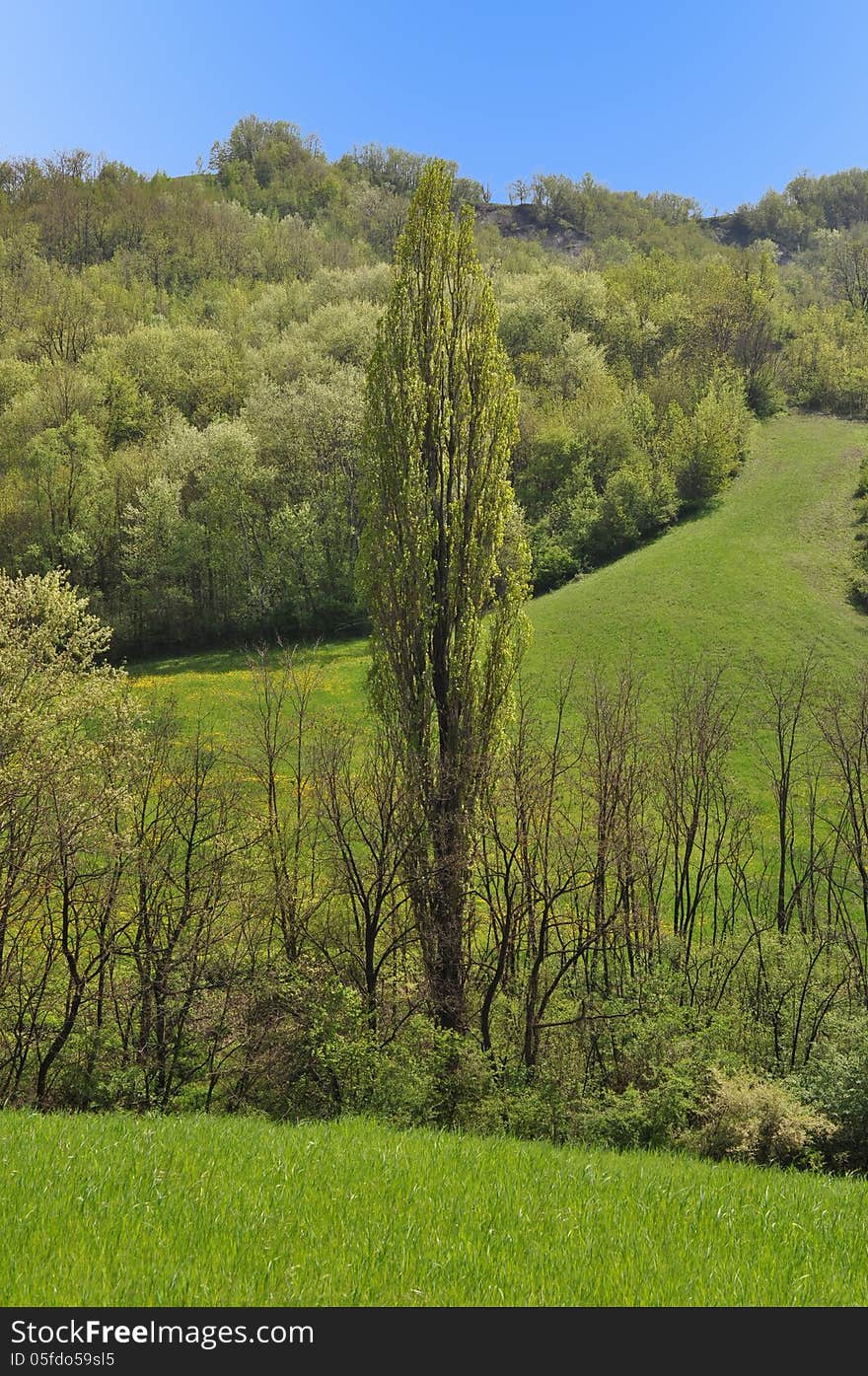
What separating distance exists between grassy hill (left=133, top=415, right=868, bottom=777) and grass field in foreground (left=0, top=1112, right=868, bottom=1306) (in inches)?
1199

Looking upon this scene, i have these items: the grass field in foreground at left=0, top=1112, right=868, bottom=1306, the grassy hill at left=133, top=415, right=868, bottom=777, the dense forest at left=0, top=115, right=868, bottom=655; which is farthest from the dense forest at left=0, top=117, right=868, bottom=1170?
the dense forest at left=0, top=115, right=868, bottom=655

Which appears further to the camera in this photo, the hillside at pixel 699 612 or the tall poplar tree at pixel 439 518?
the hillside at pixel 699 612

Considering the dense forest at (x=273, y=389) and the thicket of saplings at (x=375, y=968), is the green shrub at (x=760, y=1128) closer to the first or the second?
the thicket of saplings at (x=375, y=968)

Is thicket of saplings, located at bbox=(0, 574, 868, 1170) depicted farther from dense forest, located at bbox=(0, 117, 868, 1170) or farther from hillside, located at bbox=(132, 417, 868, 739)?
hillside, located at bbox=(132, 417, 868, 739)

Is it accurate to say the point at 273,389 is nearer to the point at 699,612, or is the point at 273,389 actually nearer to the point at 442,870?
the point at 699,612

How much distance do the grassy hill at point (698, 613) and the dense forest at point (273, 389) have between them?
3232mm

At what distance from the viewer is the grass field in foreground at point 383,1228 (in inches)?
157

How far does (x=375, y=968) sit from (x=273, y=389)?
177 ft

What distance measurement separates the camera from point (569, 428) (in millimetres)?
60156

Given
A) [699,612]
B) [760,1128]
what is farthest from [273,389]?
[760,1128]

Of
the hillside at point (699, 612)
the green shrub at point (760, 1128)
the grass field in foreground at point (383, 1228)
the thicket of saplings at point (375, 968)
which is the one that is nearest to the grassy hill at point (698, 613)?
the hillside at point (699, 612)

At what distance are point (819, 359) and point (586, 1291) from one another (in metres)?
89.9

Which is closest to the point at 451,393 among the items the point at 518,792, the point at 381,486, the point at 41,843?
the point at 381,486

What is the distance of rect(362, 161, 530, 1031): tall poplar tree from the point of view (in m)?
17.2
